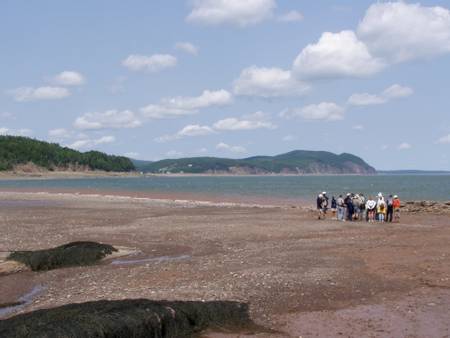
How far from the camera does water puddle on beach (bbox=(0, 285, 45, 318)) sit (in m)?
12.6

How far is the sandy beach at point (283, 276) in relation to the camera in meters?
11.7

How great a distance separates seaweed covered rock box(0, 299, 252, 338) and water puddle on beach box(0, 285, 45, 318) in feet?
8.10

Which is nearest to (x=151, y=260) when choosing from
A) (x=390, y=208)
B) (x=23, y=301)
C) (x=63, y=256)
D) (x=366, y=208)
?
(x=63, y=256)

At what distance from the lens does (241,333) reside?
35.2 ft

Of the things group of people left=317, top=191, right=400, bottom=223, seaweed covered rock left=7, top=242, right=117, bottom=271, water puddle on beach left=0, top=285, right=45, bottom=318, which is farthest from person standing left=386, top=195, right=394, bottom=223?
water puddle on beach left=0, top=285, right=45, bottom=318

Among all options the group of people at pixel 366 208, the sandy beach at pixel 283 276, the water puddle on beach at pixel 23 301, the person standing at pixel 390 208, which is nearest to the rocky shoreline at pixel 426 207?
the group of people at pixel 366 208

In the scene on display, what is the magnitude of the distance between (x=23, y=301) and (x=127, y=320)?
16.0ft

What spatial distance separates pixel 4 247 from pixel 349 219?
2082cm

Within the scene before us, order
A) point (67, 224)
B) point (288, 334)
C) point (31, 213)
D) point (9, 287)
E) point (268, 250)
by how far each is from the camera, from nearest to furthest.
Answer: point (288, 334) < point (9, 287) < point (268, 250) < point (67, 224) < point (31, 213)

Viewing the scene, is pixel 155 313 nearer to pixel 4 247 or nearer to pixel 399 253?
pixel 399 253

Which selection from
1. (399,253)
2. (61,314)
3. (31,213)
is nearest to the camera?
(61,314)

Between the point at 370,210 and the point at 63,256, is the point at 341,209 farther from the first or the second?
the point at 63,256

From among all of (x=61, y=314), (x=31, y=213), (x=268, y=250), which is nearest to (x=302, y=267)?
(x=268, y=250)

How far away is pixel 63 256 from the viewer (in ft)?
60.3
